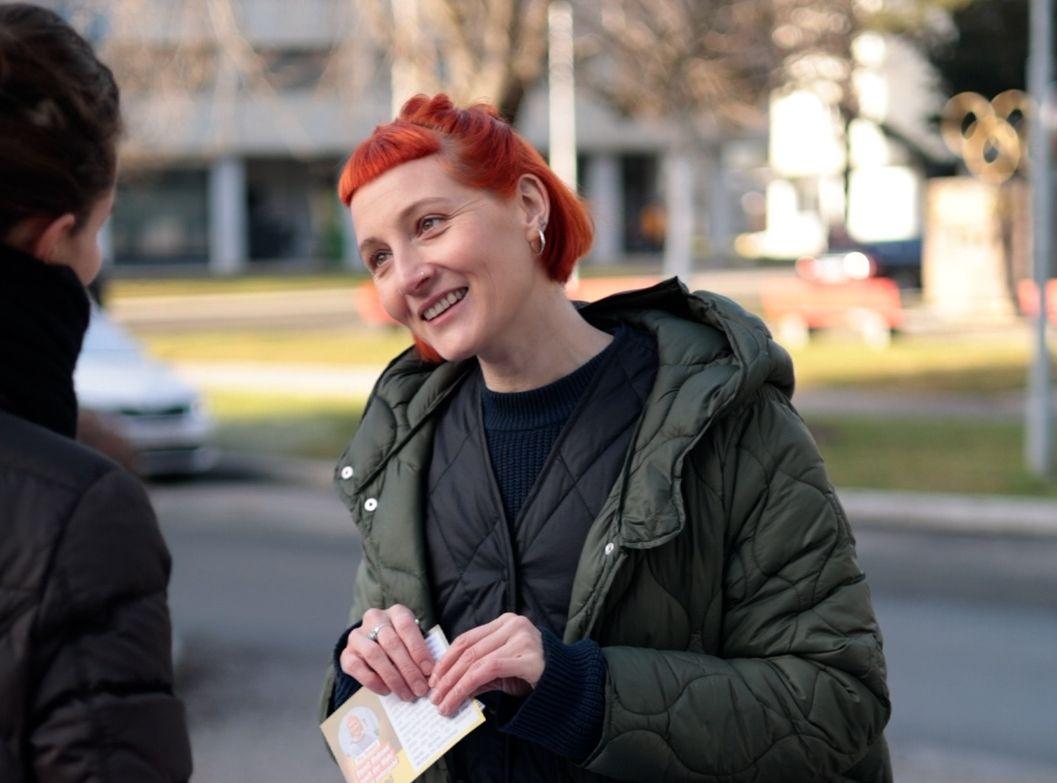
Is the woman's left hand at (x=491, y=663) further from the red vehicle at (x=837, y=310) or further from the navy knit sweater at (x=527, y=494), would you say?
the red vehicle at (x=837, y=310)

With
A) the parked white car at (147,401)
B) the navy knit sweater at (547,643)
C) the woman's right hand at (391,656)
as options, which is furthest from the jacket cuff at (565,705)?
the parked white car at (147,401)

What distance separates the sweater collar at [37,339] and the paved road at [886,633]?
4.27 m

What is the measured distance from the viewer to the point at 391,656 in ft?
7.52

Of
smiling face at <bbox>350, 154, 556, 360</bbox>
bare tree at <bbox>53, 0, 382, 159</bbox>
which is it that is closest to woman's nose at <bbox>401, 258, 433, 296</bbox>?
smiling face at <bbox>350, 154, 556, 360</bbox>

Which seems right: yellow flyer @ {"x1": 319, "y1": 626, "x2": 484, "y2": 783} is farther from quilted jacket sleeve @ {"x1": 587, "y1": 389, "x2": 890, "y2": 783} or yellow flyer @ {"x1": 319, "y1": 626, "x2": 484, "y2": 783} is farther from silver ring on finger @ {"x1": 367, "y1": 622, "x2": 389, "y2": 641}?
quilted jacket sleeve @ {"x1": 587, "y1": 389, "x2": 890, "y2": 783}

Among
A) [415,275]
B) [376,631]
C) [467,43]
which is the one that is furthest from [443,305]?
[467,43]

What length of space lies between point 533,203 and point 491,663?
2.42ft

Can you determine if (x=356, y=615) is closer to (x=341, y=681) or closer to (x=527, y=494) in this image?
(x=341, y=681)

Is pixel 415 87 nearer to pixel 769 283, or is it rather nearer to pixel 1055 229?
pixel 1055 229

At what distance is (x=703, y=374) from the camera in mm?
2336

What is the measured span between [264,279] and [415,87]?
36874mm

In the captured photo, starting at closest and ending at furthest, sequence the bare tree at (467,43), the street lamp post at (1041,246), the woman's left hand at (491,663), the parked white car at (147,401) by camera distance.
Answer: the woman's left hand at (491,663) → the street lamp post at (1041,246) → the parked white car at (147,401) → the bare tree at (467,43)

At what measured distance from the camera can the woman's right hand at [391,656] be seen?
2.27m

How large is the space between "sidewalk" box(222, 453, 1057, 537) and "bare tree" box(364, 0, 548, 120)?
3.91 meters
